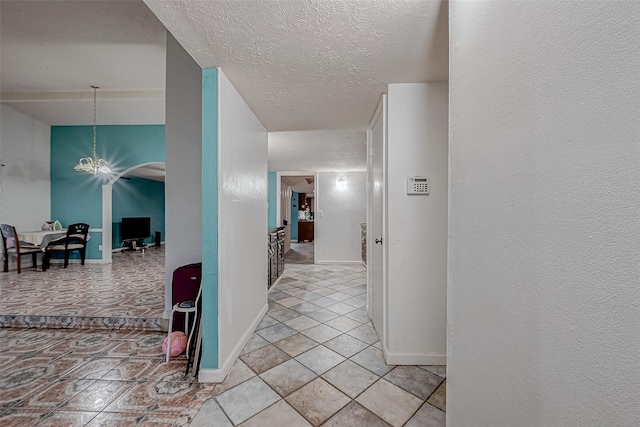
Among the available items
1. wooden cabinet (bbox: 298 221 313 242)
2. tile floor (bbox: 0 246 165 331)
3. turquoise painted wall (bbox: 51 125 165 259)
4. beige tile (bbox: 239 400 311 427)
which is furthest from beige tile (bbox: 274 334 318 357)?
wooden cabinet (bbox: 298 221 313 242)

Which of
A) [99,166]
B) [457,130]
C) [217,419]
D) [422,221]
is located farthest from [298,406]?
[99,166]

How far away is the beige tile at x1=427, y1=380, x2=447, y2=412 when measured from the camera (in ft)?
4.99

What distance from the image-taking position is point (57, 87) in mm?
4086

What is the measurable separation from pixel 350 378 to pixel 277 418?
582 mm

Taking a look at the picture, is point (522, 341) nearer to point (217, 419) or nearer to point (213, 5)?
point (217, 419)

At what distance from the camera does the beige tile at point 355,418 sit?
4.57 ft

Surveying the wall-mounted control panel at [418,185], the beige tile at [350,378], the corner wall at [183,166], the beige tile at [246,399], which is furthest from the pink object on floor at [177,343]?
the wall-mounted control panel at [418,185]

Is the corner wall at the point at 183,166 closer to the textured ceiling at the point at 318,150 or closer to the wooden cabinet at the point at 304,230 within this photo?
the textured ceiling at the point at 318,150

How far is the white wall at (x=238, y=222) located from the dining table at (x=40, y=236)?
5.17 metres

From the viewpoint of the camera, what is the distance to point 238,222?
210 cm

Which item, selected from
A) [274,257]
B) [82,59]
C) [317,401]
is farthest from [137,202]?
[317,401]

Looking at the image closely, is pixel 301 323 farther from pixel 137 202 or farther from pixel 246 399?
pixel 137 202

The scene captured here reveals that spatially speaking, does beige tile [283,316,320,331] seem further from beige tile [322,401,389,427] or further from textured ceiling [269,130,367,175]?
textured ceiling [269,130,367,175]

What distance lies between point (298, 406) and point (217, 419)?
47 cm
